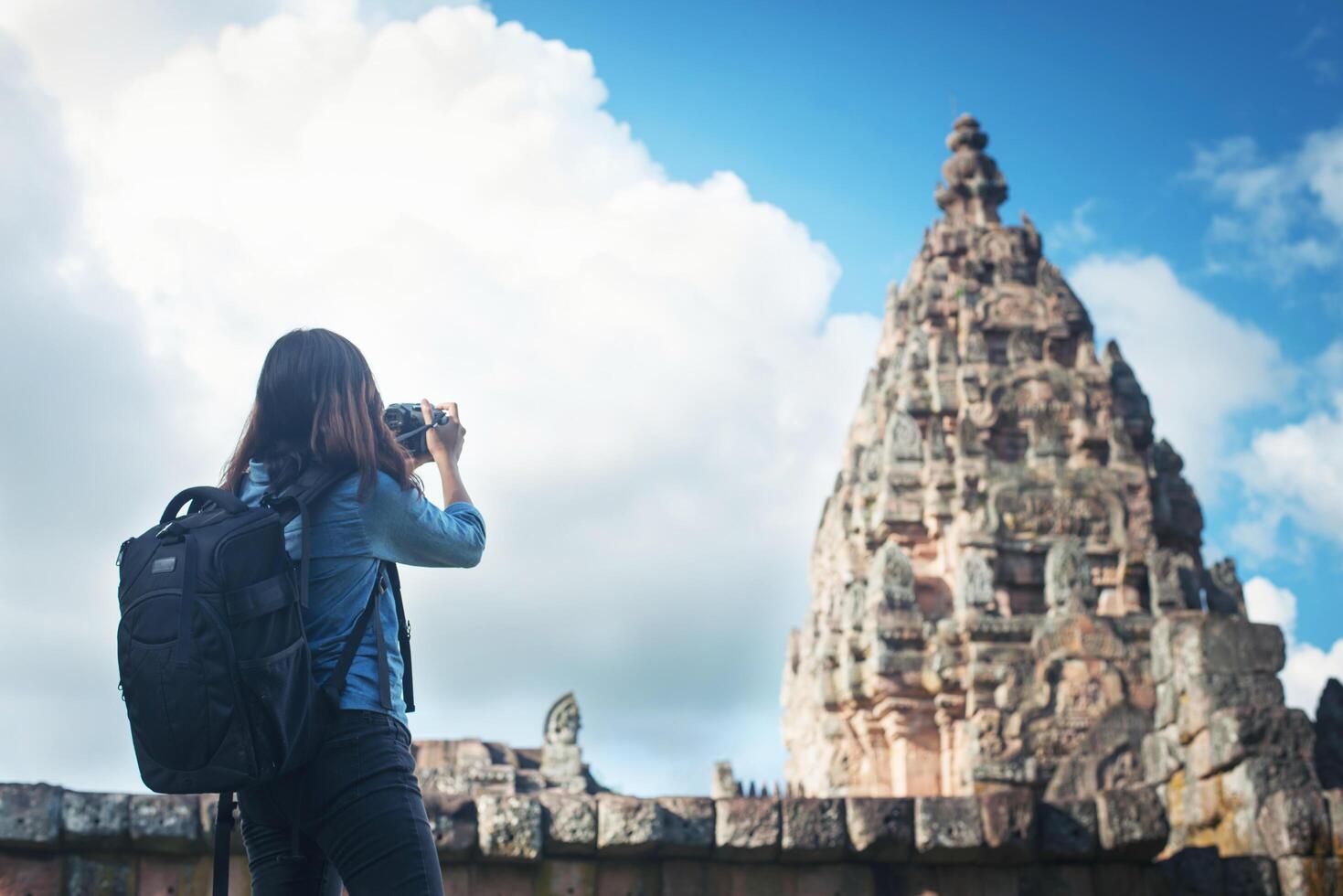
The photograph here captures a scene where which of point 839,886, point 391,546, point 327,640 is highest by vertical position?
point 391,546

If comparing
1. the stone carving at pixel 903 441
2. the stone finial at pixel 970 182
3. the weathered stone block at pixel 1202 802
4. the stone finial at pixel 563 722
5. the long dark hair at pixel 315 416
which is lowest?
the weathered stone block at pixel 1202 802

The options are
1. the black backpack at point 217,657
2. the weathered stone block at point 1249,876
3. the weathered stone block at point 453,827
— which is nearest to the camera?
the black backpack at point 217,657

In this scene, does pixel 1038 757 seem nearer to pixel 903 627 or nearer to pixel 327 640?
pixel 903 627

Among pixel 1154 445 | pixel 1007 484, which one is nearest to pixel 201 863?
pixel 1007 484

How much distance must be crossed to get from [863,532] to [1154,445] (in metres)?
6.02

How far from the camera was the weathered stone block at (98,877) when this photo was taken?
6.28 meters

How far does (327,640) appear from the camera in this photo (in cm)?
298

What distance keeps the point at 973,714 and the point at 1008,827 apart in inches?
555

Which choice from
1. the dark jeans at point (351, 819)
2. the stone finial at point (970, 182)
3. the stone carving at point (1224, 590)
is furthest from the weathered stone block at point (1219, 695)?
the stone finial at point (970, 182)

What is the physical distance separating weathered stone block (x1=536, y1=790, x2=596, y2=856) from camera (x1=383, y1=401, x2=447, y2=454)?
11.1ft

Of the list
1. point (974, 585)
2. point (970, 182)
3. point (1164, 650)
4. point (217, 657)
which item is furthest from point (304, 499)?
point (970, 182)

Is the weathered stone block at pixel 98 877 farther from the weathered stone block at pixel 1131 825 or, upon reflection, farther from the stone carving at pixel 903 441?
the stone carving at pixel 903 441

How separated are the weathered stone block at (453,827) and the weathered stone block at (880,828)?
1.70 meters

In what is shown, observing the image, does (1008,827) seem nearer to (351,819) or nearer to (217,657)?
(351,819)
